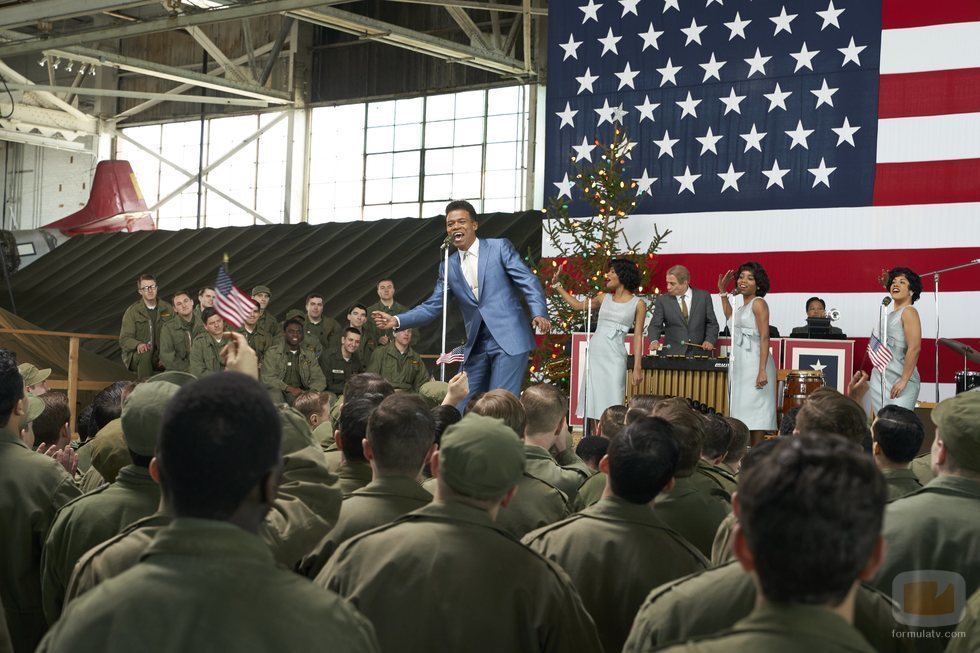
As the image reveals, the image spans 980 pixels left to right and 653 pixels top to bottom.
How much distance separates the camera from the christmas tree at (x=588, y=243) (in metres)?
10.2

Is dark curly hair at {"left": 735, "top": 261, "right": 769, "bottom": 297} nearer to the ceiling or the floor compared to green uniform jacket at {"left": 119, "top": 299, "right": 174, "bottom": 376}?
nearer to the ceiling

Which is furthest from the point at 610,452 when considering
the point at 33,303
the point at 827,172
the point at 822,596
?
the point at 33,303

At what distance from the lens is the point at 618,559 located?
2.49 meters

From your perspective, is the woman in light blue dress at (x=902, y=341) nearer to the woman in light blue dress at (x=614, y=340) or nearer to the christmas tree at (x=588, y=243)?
the woman in light blue dress at (x=614, y=340)

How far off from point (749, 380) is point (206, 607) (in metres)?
7.35

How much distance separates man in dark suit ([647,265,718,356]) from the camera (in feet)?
29.8

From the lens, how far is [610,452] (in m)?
2.59

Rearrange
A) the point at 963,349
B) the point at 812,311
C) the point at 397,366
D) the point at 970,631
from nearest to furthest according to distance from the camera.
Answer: the point at 970,631 < the point at 963,349 < the point at 812,311 < the point at 397,366

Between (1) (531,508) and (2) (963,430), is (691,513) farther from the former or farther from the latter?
(2) (963,430)

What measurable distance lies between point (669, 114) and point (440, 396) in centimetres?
554

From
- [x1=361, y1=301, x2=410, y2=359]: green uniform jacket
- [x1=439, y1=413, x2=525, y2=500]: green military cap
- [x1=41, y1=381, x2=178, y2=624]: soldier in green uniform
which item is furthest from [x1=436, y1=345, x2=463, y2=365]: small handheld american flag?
[x1=361, y1=301, x2=410, y2=359]: green uniform jacket

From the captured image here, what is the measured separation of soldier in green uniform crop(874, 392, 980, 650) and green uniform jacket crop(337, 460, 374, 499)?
4.31ft

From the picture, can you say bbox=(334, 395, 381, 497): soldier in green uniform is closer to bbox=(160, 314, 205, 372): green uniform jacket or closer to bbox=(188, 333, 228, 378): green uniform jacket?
bbox=(188, 333, 228, 378): green uniform jacket

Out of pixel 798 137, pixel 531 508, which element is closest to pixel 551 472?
pixel 531 508
